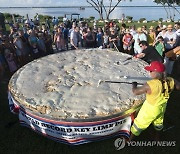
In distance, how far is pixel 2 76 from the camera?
23.4 feet

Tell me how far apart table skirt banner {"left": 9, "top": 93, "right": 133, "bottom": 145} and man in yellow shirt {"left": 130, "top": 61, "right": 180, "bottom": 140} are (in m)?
0.30

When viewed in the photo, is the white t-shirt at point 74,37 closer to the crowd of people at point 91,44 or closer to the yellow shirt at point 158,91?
the crowd of people at point 91,44

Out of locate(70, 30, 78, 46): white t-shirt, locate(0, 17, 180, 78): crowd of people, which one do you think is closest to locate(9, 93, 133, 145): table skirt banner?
locate(0, 17, 180, 78): crowd of people

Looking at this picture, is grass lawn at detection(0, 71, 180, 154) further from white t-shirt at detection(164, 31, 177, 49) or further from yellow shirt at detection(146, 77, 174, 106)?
white t-shirt at detection(164, 31, 177, 49)

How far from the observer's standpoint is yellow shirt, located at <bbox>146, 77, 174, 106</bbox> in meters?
3.54

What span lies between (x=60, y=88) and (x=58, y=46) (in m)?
4.72

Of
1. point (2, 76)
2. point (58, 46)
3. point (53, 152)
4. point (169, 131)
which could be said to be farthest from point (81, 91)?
point (58, 46)

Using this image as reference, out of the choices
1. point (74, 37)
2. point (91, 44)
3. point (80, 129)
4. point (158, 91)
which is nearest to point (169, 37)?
point (91, 44)

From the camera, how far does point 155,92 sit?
3566 mm

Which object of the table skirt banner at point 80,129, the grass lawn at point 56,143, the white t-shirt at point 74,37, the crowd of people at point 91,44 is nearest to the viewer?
the table skirt banner at point 80,129

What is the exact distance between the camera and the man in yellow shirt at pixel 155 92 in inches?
139

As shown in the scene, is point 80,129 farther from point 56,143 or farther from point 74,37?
point 74,37

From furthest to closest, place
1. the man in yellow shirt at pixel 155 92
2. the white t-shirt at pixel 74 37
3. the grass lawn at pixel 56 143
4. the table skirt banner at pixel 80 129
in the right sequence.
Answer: the white t-shirt at pixel 74 37 → the grass lawn at pixel 56 143 → the table skirt banner at pixel 80 129 → the man in yellow shirt at pixel 155 92

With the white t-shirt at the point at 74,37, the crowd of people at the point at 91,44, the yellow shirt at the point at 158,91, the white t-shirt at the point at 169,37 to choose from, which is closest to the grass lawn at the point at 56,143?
the yellow shirt at the point at 158,91
